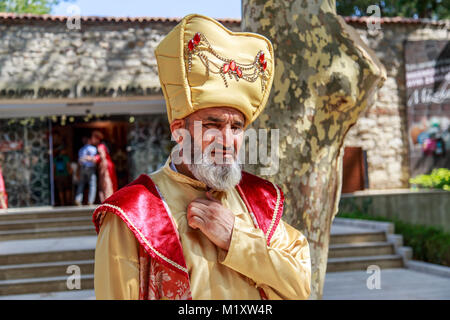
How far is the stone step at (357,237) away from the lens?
28.5 ft

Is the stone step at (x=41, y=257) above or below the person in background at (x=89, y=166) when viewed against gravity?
below

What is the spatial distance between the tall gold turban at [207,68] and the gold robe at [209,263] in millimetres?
270

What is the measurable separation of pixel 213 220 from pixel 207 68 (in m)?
0.47

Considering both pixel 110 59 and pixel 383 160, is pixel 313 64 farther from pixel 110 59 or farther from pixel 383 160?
Answer: pixel 383 160

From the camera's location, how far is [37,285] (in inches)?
272

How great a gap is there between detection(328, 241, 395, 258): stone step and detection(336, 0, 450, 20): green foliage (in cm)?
1261

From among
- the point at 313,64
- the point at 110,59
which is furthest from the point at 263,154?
the point at 110,59

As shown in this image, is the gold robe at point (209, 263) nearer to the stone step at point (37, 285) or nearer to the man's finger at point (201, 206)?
A: the man's finger at point (201, 206)

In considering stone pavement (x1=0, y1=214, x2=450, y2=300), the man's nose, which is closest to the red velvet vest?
the man's nose

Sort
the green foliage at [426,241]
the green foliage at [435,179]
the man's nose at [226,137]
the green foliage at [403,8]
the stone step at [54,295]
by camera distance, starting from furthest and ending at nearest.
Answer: the green foliage at [403,8], the green foliage at [435,179], the green foliage at [426,241], the stone step at [54,295], the man's nose at [226,137]

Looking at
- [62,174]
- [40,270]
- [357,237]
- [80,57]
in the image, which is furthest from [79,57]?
[357,237]

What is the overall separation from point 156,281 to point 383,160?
13.0m

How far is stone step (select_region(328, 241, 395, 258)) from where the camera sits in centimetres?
836

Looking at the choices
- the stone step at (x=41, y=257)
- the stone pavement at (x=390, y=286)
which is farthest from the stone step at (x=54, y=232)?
the stone pavement at (x=390, y=286)
